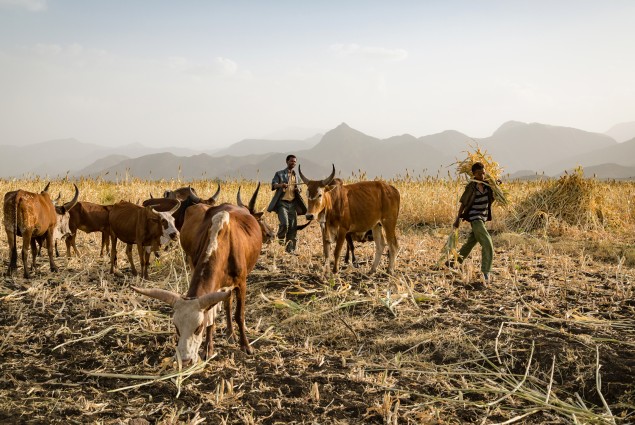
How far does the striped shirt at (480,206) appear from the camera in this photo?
7883 millimetres

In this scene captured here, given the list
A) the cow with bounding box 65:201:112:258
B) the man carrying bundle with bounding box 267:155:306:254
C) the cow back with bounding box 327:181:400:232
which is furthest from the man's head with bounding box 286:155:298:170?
the cow with bounding box 65:201:112:258

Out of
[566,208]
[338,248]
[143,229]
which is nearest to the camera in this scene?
[338,248]

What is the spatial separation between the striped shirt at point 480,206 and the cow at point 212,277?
150 inches

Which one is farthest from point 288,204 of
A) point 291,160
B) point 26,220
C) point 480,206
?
point 26,220

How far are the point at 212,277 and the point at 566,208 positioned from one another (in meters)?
12.2

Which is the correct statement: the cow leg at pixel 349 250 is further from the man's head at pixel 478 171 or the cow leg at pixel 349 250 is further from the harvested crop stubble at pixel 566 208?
the harvested crop stubble at pixel 566 208

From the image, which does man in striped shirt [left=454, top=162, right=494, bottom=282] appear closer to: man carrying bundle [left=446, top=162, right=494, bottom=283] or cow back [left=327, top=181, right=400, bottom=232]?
man carrying bundle [left=446, top=162, right=494, bottom=283]

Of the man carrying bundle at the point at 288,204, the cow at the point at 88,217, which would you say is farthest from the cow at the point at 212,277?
the cow at the point at 88,217

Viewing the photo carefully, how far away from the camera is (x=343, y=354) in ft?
17.6

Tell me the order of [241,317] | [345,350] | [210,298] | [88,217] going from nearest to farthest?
[210,298] → [241,317] → [345,350] → [88,217]

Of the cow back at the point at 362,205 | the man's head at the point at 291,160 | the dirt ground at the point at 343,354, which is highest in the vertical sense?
the man's head at the point at 291,160

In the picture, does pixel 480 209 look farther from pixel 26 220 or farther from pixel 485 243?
pixel 26 220

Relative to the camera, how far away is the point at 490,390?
4.34 m

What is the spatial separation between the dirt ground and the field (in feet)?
0.06
